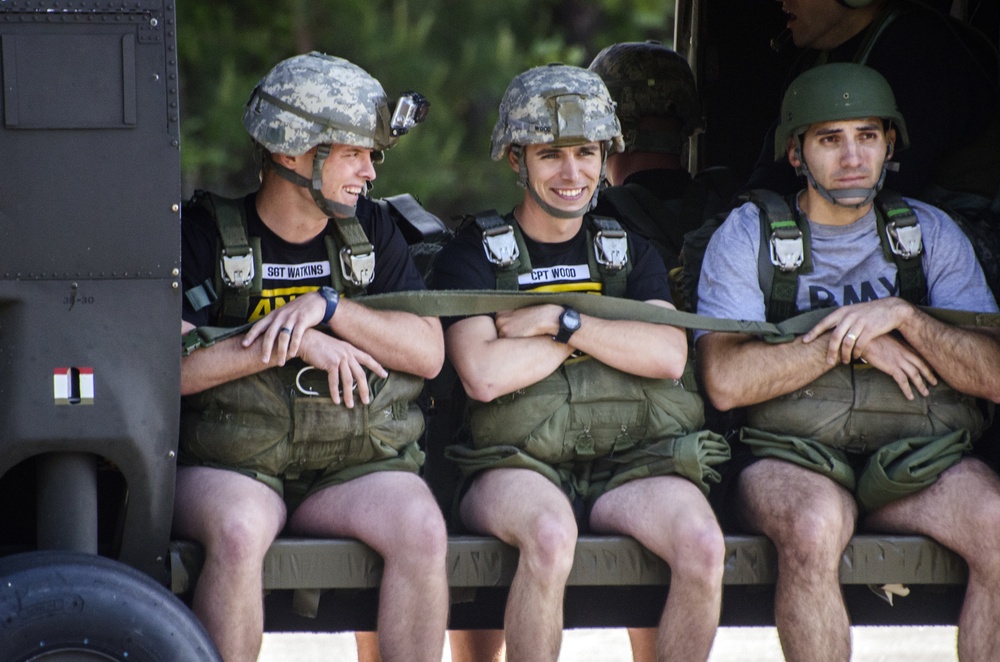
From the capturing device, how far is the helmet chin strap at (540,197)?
455 centimetres

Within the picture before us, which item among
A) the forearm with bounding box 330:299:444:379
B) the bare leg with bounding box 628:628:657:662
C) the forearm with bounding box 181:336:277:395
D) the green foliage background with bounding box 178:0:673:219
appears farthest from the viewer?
the green foliage background with bounding box 178:0:673:219

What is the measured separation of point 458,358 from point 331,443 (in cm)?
45

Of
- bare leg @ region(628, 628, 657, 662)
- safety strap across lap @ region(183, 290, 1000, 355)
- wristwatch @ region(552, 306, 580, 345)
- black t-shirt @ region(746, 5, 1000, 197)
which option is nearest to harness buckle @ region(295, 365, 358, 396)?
safety strap across lap @ region(183, 290, 1000, 355)

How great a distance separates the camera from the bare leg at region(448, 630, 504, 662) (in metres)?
5.06

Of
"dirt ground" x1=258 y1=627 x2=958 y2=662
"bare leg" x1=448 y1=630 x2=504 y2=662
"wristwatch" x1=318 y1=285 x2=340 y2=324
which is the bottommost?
"dirt ground" x1=258 y1=627 x2=958 y2=662

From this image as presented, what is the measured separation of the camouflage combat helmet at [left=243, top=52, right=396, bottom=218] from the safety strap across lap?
0.32 metres

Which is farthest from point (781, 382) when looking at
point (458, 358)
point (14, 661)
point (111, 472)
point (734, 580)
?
point (14, 661)

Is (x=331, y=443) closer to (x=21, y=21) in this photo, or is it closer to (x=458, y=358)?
(x=458, y=358)

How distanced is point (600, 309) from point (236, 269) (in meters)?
1.02

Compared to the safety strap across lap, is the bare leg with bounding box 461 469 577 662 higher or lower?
lower

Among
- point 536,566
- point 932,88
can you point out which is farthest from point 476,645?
point 932,88

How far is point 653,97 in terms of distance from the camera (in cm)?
583

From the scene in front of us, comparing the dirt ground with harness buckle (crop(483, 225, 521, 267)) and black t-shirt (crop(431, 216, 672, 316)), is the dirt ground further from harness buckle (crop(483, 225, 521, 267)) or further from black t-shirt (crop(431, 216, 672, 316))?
harness buckle (crop(483, 225, 521, 267))

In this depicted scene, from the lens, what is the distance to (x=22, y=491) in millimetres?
4234
